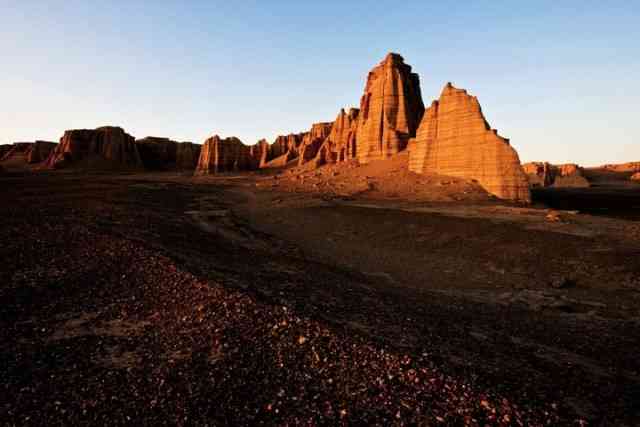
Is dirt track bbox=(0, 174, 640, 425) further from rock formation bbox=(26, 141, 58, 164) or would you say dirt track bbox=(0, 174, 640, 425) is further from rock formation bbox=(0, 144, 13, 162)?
rock formation bbox=(0, 144, 13, 162)

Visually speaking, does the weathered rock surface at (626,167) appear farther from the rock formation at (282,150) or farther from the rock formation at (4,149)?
the rock formation at (4,149)

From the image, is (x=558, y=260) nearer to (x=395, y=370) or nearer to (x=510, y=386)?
(x=510, y=386)

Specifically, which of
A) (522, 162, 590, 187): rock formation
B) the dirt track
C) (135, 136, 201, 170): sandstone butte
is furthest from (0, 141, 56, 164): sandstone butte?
(522, 162, 590, 187): rock formation

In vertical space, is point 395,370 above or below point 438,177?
below

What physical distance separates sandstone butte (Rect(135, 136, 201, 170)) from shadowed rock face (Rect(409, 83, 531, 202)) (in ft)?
387

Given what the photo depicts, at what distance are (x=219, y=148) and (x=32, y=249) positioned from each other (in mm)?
112795

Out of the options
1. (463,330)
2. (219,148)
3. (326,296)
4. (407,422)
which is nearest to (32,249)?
(326,296)

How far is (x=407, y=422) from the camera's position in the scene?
4738 millimetres

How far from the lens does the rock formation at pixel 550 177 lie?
110 m

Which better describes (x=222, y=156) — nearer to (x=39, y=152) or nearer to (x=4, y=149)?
(x=39, y=152)

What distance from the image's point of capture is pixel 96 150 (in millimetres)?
118688

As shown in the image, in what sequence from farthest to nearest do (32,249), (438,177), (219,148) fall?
(219,148) < (438,177) < (32,249)

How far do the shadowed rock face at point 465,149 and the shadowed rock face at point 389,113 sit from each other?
12.5 m

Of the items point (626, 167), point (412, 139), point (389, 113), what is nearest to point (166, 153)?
point (389, 113)
